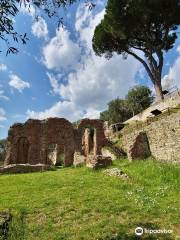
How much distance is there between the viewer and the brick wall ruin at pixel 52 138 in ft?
110

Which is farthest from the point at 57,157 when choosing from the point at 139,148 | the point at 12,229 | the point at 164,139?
the point at 12,229

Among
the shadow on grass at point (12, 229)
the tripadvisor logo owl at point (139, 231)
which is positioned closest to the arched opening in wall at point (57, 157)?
the shadow on grass at point (12, 229)

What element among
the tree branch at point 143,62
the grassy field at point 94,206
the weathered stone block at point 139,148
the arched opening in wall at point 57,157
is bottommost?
the grassy field at point 94,206

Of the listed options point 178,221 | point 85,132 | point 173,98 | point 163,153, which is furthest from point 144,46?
point 178,221

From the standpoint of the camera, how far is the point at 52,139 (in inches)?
1358

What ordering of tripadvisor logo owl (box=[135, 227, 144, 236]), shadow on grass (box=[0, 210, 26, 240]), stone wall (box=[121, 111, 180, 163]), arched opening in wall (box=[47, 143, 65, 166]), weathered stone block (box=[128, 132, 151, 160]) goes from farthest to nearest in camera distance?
arched opening in wall (box=[47, 143, 65, 166])
weathered stone block (box=[128, 132, 151, 160])
stone wall (box=[121, 111, 180, 163])
tripadvisor logo owl (box=[135, 227, 144, 236])
shadow on grass (box=[0, 210, 26, 240])

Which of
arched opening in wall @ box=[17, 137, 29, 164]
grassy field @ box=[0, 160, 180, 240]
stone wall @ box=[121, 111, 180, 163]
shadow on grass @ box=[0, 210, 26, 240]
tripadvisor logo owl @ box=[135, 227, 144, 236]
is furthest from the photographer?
arched opening in wall @ box=[17, 137, 29, 164]

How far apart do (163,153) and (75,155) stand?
12836 mm

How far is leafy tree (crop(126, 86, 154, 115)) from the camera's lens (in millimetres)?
60062

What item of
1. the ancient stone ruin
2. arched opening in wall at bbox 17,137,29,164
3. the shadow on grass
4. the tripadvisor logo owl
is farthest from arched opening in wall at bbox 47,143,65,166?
the tripadvisor logo owl

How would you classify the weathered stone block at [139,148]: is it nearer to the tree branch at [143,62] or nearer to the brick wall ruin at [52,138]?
the brick wall ruin at [52,138]

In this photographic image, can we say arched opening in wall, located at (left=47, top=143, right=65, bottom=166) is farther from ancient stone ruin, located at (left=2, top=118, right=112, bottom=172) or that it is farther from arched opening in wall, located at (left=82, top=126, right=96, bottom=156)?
ancient stone ruin, located at (left=2, top=118, right=112, bottom=172)

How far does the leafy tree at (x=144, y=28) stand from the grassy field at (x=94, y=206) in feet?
76.6

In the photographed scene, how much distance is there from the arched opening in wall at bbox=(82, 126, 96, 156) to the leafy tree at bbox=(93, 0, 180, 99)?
30.9 ft
